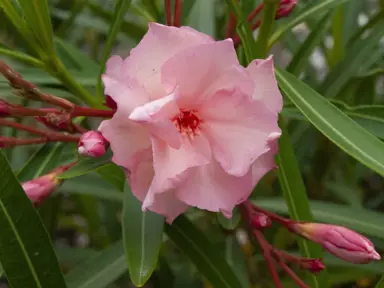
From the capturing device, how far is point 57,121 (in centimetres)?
55

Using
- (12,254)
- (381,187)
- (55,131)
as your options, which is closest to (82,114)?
(55,131)

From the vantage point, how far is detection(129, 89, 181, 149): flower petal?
0.45m

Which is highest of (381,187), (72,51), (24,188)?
(24,188)

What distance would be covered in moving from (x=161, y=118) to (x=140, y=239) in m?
0.17

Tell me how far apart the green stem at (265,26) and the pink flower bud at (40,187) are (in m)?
0.26

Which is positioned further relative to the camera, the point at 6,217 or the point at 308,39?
the point at 308,39

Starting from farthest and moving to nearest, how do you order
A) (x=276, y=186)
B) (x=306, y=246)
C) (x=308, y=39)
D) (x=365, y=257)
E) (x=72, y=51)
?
(x=276, y=186)
(x=72, y=51)
(x=308, y=39)
(x=306, y=246)
(x=365, y=257)

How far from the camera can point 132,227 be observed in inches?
23.7

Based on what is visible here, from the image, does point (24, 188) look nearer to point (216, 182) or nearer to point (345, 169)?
point (216, 182)

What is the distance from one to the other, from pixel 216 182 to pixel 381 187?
862 millimetres

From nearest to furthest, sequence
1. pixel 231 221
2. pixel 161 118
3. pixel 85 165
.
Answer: pixel 161 118 → pixel 85 165 → pixel 231 221

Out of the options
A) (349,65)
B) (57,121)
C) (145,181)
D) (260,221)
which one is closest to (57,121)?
(57,121)

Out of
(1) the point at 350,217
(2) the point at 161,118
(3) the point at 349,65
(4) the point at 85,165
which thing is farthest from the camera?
(3) the point at 349,65

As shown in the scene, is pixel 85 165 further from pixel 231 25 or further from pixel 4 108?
pixel 231 25
